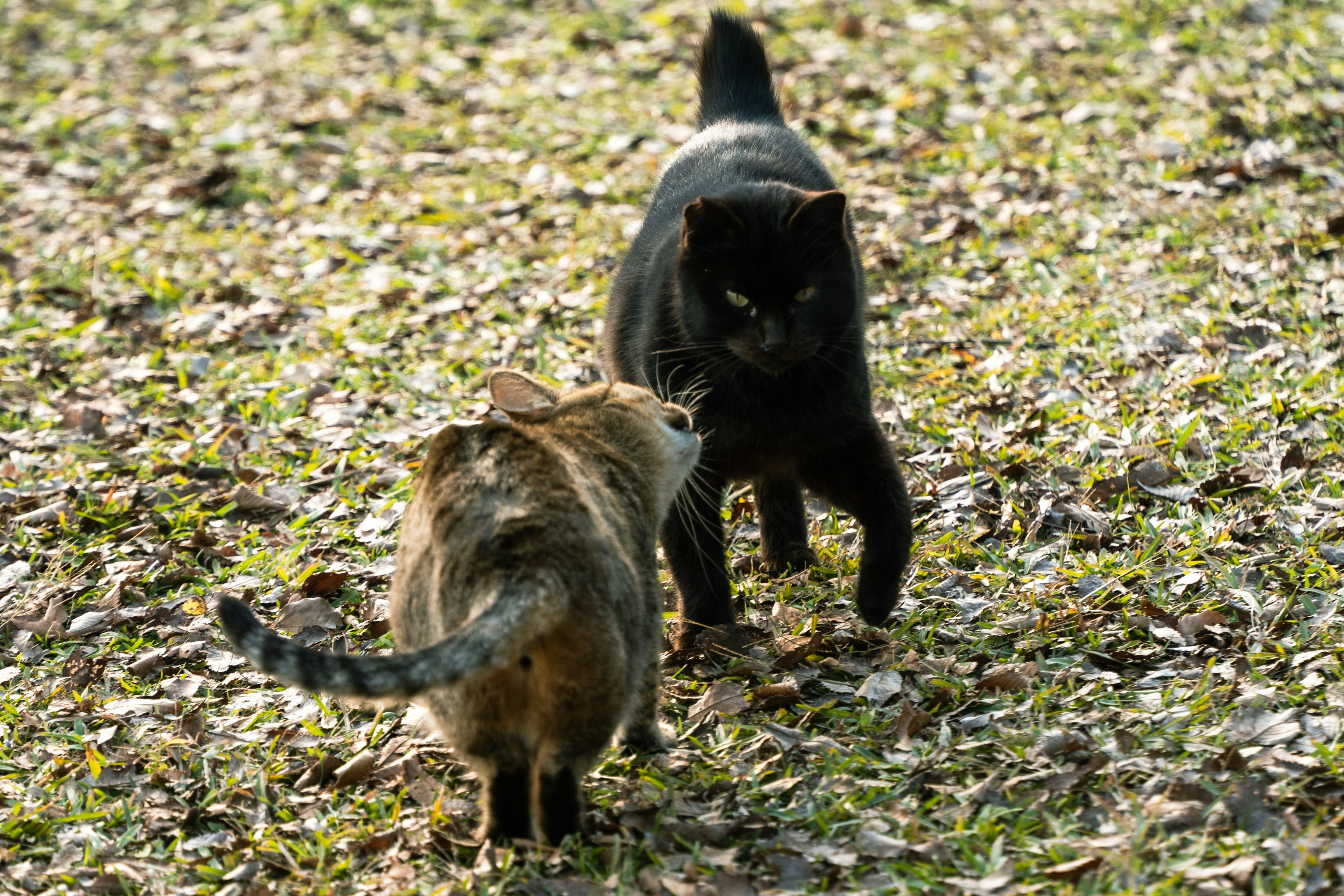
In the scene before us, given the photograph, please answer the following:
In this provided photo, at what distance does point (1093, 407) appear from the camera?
521cm

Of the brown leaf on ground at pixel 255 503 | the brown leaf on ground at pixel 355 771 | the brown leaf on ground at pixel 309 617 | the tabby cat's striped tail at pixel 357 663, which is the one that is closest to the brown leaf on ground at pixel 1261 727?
the tabby cat's striped tail at pixel 357 663

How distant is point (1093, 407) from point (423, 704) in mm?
3168

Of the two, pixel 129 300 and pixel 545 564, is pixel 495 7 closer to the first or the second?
pixel 129 300

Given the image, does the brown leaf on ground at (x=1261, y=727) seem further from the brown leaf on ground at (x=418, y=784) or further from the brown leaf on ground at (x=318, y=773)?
the brown leaf on ground at (x=318, y=773)

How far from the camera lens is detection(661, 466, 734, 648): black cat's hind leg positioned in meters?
4.08

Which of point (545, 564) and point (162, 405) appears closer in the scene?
point (545, 564)

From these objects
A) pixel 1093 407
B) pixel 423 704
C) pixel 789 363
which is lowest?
pixel 1093 407

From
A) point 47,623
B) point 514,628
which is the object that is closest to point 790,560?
point 514,628

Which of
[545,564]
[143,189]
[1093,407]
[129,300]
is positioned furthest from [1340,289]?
[143,189]

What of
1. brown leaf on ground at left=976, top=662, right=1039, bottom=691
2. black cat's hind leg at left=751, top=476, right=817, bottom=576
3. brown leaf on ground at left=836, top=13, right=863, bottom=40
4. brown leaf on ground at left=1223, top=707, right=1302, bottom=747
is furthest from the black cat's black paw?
brown leaf on ground at left=836, top=13, right=863, bottom=40

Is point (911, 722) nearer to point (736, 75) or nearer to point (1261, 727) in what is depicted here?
point (1261, 727)

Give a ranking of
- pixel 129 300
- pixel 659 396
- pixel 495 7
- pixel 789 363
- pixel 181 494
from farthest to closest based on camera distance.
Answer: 1. pixel 495 7
2. pixel 129 300
3. pixel 181 494
4. pixel 659 396
5. pixel 789 363

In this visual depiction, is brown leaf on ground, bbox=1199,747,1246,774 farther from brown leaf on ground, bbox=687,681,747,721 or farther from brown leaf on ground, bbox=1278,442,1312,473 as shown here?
brown leaf on ground, bbox=1278,442,1312,473

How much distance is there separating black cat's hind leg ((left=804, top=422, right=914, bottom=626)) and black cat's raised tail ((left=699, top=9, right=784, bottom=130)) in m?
1.92
